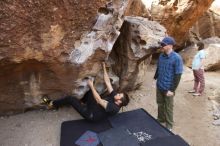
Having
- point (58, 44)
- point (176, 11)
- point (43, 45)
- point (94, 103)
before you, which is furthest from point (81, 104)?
point (176, 11)

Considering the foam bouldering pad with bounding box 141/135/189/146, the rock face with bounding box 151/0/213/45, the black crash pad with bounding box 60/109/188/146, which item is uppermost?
the rock face with bounding box 151/0/213/45

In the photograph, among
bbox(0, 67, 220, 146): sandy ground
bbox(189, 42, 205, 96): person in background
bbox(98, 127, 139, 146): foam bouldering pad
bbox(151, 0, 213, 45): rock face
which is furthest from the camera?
bbox(151, 0, 213, 45): rock face

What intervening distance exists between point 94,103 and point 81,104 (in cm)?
26

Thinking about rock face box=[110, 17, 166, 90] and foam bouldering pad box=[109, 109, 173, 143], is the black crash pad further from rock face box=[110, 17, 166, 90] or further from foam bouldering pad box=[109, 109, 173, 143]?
rock face box=[110, 17, 166, 90]

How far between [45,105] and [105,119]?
1.24m

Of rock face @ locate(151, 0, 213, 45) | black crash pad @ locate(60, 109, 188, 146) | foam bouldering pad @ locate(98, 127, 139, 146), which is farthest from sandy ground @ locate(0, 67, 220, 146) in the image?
rock face @ locate(151, 0, 213, 45)

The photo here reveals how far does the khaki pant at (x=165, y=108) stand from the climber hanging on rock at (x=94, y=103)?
2.29 feet

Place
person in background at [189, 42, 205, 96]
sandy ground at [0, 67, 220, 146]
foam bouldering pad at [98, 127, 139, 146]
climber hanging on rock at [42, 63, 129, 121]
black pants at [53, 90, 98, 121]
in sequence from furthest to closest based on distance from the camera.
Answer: person in background at [189, 42, 205, 96], black pants at [53, 90, 98, 121], climber hanging on rock at [42, 63, 129, 121], sandy ground at [0, 67, 220, 146], foam bouldering pad at [98, 127, 139, 146]

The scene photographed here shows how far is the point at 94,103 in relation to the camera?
5641 millimetres

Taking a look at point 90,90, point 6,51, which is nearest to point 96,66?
point 90,90

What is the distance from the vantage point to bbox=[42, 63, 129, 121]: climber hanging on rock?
17.9 ft

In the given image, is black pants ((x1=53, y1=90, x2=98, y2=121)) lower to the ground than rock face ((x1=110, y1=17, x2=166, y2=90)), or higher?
lower

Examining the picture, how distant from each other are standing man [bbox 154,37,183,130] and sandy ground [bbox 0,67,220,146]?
662 millimetres

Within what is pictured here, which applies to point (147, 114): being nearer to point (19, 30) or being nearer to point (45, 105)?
point (45, 105)
